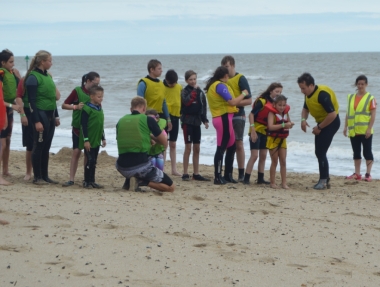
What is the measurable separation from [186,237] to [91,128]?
8.98 feet

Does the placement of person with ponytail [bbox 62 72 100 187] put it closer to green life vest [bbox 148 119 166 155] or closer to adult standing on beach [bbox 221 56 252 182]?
green life vest [bbox 148 119 166 155]

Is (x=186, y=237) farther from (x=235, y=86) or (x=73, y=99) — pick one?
(x=235, y=86)

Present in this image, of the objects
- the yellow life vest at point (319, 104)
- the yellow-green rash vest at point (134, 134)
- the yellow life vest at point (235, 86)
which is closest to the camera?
the yellow-green rash vest at point (134, 134)

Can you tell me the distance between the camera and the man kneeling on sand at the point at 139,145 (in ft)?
24.4

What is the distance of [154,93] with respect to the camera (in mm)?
8617

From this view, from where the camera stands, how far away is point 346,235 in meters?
5.94

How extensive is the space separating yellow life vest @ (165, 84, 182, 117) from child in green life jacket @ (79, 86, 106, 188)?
165 centimetres

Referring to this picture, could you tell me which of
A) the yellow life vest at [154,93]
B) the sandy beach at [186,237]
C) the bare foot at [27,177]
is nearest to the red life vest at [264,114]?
the sandy beach at [186,237]

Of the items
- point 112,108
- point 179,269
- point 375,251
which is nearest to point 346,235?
point 375,251

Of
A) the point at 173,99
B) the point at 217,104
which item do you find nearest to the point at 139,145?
the point at 217,104

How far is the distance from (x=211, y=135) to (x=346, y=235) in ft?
34.5

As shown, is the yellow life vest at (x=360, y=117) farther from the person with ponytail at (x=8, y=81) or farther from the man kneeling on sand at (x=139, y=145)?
the person with ponytail at (x=8, y=81)

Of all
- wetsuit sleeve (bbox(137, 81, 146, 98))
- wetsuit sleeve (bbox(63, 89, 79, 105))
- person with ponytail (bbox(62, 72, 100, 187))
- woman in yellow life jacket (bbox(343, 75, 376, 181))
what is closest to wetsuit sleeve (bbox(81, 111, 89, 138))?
person with ponytail (bbox(62, 72, 100, 187))

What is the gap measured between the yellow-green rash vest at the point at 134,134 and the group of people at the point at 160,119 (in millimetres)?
12
